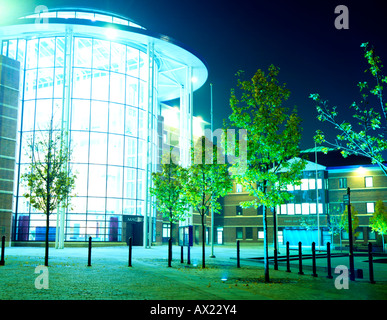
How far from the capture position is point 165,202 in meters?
22.8

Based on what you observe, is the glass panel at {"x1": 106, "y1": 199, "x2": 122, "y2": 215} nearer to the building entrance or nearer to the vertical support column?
the building entrance

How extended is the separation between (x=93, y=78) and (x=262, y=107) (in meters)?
35.1

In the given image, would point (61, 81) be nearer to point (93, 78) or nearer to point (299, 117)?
point (93, 78)

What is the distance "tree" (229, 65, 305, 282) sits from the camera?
47.0 feet

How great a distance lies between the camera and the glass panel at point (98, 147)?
45.8 metres

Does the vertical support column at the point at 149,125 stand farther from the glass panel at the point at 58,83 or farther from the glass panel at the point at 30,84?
the glass panel at the point at 30,84

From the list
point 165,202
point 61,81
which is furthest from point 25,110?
point 165,202

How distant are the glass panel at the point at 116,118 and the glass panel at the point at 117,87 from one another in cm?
75

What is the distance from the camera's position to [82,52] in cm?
4669

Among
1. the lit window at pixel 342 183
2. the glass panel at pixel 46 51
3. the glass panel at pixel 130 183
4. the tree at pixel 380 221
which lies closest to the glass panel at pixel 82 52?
the glass panel at pixel 46 51

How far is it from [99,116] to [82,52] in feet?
22.9

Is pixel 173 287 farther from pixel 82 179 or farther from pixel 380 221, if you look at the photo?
pixel 380 221

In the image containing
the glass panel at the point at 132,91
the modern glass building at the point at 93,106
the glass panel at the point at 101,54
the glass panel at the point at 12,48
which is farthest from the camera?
the glass panel at the point at 132,91

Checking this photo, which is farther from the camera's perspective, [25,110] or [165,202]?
[25,110]
